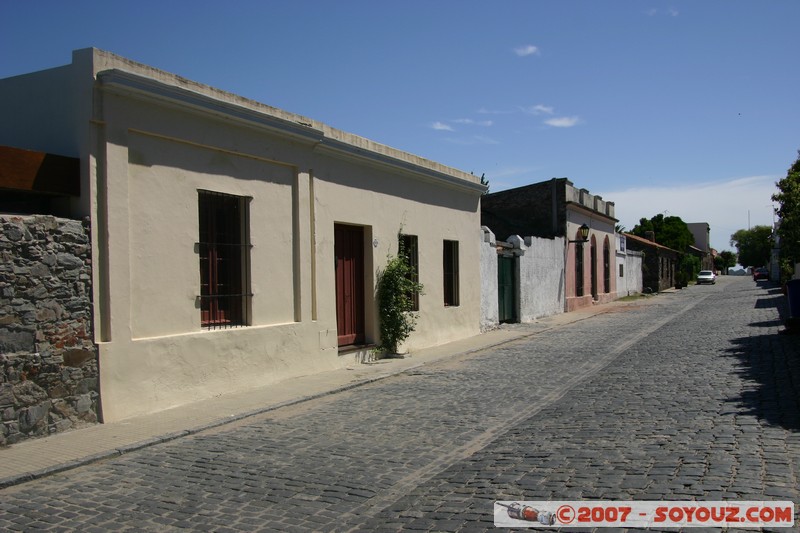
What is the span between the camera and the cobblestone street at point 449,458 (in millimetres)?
4883

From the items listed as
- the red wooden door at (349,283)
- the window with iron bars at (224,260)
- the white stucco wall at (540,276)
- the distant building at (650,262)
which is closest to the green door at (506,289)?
the white stucco wall at (540,276)

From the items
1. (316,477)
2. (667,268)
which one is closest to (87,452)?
(316,477)

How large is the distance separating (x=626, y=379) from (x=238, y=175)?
21.8 ft

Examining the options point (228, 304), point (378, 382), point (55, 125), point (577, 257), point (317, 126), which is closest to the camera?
point (55, 125)

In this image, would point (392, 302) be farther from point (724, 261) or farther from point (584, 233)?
point (724, 261)

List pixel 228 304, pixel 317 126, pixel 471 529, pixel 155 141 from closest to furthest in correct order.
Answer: pixel 471 529, pixel 155 141, pixel 228 304, pixel 317 126

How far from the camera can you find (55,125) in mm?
8039

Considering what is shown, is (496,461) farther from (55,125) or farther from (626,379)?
(55,125)

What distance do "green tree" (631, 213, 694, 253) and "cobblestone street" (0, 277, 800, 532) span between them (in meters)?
60.0

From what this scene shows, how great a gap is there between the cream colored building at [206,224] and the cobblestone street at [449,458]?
1.46 metres

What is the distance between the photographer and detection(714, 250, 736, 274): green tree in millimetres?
112312

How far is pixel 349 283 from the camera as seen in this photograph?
12.8 m

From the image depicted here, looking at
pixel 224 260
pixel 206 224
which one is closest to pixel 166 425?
pixel 224 260

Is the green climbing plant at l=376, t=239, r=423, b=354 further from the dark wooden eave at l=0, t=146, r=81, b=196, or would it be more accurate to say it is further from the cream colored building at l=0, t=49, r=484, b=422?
the dark wooden eave at l=0, t=146, r=81, b=196
